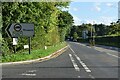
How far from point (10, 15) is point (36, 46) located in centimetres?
980

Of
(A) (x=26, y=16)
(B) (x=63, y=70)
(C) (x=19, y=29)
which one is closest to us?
(B) (x=63, y=70)

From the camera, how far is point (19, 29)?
28750mm

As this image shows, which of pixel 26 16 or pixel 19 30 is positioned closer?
pixel 19 30

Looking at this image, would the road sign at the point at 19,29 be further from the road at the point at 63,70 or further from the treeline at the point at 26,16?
the road at the point at 63,70

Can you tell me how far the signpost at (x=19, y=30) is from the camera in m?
28.1

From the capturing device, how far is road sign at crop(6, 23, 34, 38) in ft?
92.4

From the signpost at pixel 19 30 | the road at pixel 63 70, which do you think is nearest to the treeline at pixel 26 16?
the signpost at pixel 19 30

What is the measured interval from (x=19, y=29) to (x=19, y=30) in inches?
3.7

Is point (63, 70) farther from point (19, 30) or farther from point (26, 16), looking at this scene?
point (26, 16)

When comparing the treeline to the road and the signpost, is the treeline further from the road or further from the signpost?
the road

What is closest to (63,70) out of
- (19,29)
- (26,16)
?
(19,29)

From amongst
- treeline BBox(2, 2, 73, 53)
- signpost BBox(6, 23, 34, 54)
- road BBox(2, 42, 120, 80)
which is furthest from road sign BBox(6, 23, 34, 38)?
road BBox(2, 42, 120, 80)

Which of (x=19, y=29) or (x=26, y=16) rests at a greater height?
(x=26, y=16)

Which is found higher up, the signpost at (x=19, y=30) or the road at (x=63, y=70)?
the signpost at (x=19, y=30)
